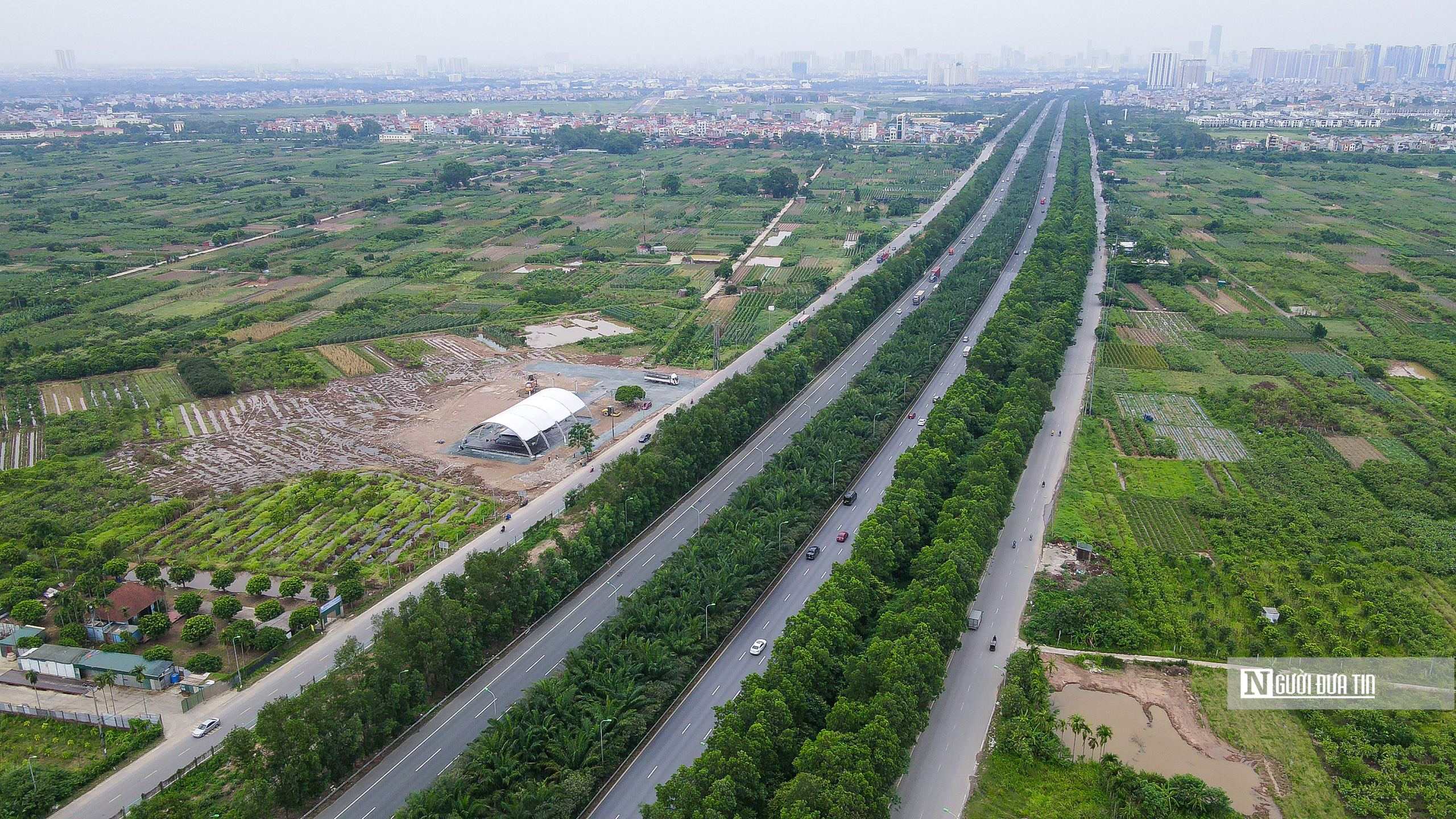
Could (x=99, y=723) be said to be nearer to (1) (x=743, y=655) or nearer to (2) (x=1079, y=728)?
(1) (x=743, y=655)

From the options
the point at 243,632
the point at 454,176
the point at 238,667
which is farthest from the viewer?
the point at 454,176

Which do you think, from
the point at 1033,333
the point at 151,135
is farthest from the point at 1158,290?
the point at 151,135

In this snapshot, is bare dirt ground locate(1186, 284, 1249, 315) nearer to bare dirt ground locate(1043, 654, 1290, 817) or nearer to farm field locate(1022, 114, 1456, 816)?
farm field locate(1022, 114, 1456, 816)

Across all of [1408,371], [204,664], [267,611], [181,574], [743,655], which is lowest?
[743,655]

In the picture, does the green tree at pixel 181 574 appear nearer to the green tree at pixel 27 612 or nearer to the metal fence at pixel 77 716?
the green tree at pixel 27 612

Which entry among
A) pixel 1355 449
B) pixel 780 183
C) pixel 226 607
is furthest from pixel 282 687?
pixel 780 183

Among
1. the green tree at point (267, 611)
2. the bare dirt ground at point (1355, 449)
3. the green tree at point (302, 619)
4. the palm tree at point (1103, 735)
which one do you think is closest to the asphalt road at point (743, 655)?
the palm tree at point (1103, 735)

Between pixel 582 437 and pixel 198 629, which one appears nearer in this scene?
pixel 198 629

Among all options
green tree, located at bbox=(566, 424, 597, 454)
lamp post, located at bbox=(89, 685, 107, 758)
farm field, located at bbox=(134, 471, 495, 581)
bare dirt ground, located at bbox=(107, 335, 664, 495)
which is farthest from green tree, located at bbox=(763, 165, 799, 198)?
lamp post, located at bbox=(89, 685, 107, 758)
